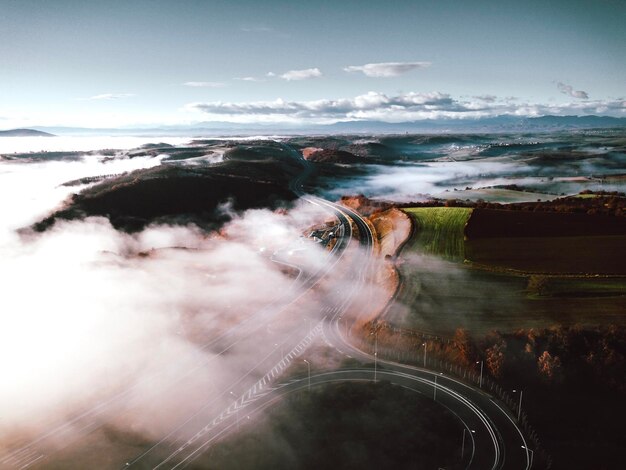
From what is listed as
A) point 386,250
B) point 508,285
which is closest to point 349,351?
point 508,285

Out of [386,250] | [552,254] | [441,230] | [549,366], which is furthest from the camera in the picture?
[441,230]

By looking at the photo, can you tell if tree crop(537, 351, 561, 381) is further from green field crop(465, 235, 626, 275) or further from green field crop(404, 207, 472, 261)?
green field crop(404, 207, 472, 261)

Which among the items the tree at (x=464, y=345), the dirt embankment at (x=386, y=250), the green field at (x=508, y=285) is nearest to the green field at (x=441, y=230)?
the green field at (x=508, y=285)

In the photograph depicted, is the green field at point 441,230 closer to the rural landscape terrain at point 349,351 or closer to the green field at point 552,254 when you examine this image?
the rural landscape terrain at point 349,351

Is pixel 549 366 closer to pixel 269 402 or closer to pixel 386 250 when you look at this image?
pixel 269 402

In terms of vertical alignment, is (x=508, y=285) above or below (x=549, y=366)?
above

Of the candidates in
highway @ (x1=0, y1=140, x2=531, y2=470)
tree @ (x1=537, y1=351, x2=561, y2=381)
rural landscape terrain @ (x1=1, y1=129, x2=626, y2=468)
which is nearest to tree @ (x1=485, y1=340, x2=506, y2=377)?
rural landscape terrain @ (x1=1, y1=129, x2=626, y2=468)

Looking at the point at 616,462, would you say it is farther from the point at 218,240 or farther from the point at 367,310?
the point at 218,240

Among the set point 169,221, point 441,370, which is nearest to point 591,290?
point 441,370
